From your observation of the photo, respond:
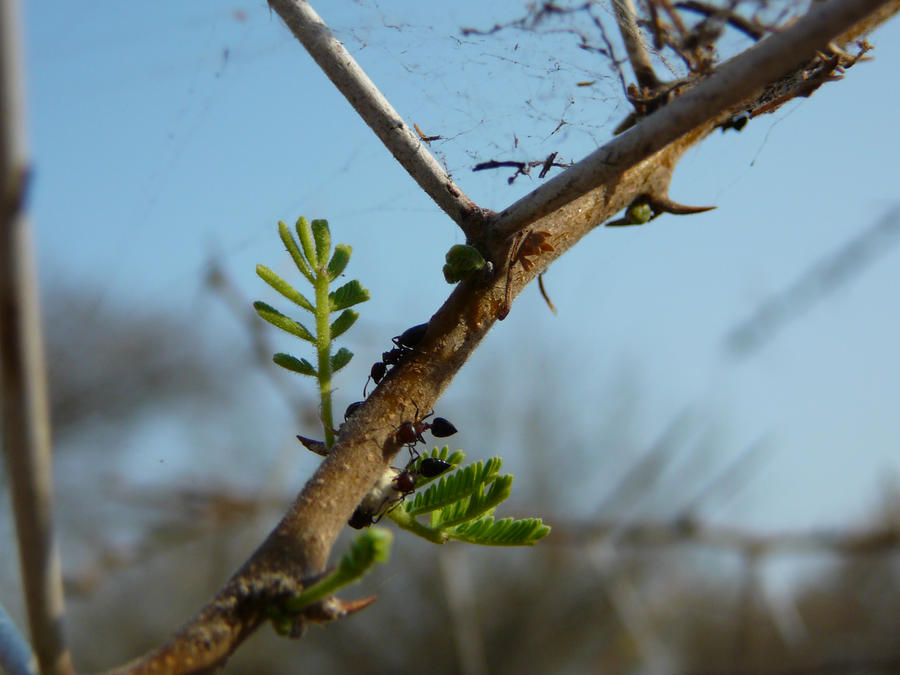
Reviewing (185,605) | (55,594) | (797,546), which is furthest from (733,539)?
(185,605)

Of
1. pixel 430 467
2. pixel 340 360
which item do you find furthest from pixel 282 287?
pixel 430 467

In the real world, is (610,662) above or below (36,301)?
above

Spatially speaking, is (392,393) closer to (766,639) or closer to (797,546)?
(797,546)

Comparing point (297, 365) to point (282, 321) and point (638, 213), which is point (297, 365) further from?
point (638, 213)

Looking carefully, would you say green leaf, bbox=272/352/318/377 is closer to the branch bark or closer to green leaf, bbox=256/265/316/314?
green leaf, bbox=256/265/316/314

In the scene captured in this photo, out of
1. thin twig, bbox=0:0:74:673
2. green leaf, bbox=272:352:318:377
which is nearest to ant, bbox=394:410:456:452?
green leaf, bbox=272:352:318:377

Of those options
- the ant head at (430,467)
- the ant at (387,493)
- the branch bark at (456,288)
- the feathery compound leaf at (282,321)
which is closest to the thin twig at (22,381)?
the branch bark at (456,288)
